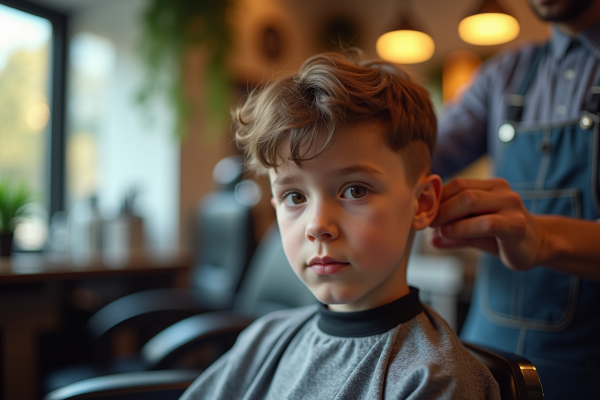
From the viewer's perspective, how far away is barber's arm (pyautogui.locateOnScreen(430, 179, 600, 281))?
874 millimetres

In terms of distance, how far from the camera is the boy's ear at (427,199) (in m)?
0.90

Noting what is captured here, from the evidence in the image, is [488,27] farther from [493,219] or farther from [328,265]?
[328,265]

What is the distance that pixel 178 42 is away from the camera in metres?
2.84

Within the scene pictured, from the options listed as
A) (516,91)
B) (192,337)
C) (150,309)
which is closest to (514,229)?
(516,91)

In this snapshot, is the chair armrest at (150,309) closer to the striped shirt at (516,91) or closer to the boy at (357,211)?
the boy at (357,211)

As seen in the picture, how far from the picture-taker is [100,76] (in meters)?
3.20

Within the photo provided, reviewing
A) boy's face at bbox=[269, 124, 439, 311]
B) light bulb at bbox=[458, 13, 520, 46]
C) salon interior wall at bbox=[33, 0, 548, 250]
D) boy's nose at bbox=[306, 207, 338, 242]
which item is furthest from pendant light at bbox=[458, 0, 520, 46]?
boy's nose at bbox=[306, 207, 338, 242]

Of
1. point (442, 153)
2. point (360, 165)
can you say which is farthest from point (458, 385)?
point (442, 153)

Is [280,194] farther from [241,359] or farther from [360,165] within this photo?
[241,359]

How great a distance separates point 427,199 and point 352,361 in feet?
1.08

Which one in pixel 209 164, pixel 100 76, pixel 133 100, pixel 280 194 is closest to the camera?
pixel 280 194

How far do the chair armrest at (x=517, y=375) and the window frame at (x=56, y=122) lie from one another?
2840 mm

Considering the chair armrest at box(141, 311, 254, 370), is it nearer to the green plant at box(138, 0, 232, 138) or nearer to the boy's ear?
the boy's ear

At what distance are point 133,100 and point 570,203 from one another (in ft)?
8.19
